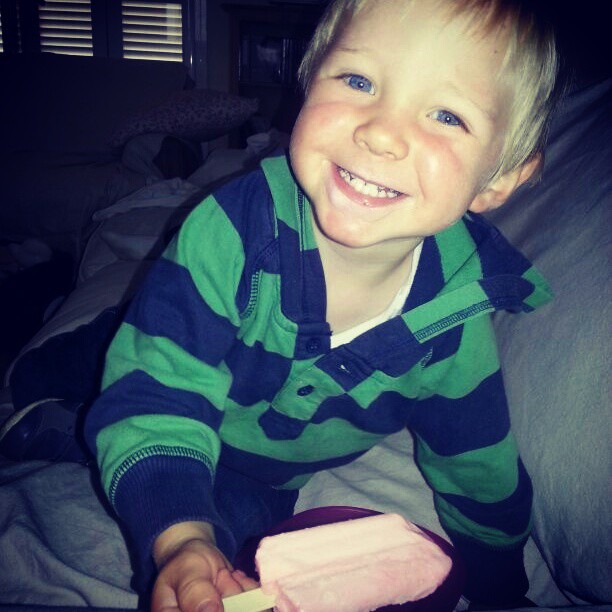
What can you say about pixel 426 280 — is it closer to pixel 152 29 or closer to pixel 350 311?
pixel 350 311

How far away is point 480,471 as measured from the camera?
0.87 metres

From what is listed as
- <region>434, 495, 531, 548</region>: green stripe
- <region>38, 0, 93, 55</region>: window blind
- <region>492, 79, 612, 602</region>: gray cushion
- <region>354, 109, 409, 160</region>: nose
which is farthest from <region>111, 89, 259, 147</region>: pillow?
<region>38, 0, 93, 55</region>: window blind

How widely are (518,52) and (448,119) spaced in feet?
0.46

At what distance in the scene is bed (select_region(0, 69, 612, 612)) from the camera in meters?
0.67

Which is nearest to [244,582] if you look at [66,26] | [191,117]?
[191,117]

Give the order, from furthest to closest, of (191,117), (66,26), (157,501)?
(66,26) → (191,117) → (157,501)

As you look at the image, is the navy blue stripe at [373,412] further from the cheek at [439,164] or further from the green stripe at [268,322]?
the cheek at [439,164]

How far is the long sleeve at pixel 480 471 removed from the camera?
0.84 meters

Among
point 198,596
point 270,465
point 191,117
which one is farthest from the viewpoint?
point 191,117

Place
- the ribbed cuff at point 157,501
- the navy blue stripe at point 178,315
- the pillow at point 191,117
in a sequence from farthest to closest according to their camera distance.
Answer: the pillow at point 191,117 < the navy blue stripe at point 178,315 < the ribbed cuff at point 157,501

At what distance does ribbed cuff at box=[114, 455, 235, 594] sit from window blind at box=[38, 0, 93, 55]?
5.71 m

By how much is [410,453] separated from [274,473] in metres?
0.31

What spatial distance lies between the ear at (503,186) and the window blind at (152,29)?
4996 millimetres

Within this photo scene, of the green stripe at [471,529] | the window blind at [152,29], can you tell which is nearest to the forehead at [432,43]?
the green stripe at [471,529]
